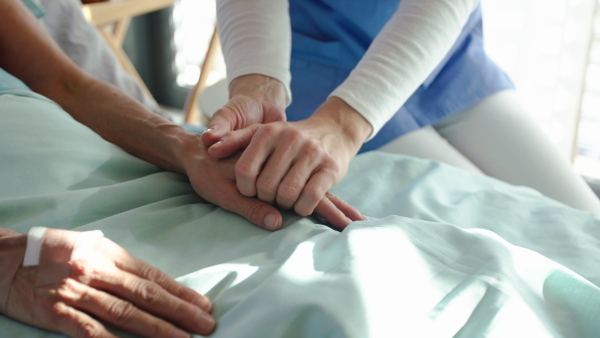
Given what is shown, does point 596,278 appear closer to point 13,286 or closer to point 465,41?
point 13,286

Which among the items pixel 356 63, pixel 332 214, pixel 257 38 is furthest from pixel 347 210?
pixel 356 63

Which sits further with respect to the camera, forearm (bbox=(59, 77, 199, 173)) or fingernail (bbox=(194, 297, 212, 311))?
forearm (bbox=(59, 77, 199, 173))

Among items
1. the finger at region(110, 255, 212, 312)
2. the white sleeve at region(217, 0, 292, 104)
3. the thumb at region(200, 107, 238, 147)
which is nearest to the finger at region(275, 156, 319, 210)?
the thumb at region(200, 107, 238, 147)

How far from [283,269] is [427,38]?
2.19 ft

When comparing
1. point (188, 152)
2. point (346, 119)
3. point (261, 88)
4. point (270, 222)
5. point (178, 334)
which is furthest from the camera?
point (261, 88)

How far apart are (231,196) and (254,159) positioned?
0.07 meters

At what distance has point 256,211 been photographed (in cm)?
77

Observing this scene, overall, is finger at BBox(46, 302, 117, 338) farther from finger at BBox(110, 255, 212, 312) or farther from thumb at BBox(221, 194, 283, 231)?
thumb at BBox(221, 194, 283, 231)

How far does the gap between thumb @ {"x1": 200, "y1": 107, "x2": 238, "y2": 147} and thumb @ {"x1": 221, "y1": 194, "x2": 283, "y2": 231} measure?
11 cm

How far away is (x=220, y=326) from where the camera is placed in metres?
0.54

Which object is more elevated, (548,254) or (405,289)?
(405,289)

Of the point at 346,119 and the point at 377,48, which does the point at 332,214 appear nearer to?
the point at 346,119

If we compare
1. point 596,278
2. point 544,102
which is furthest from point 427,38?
point 544,102

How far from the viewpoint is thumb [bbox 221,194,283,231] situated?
2.49 feet
